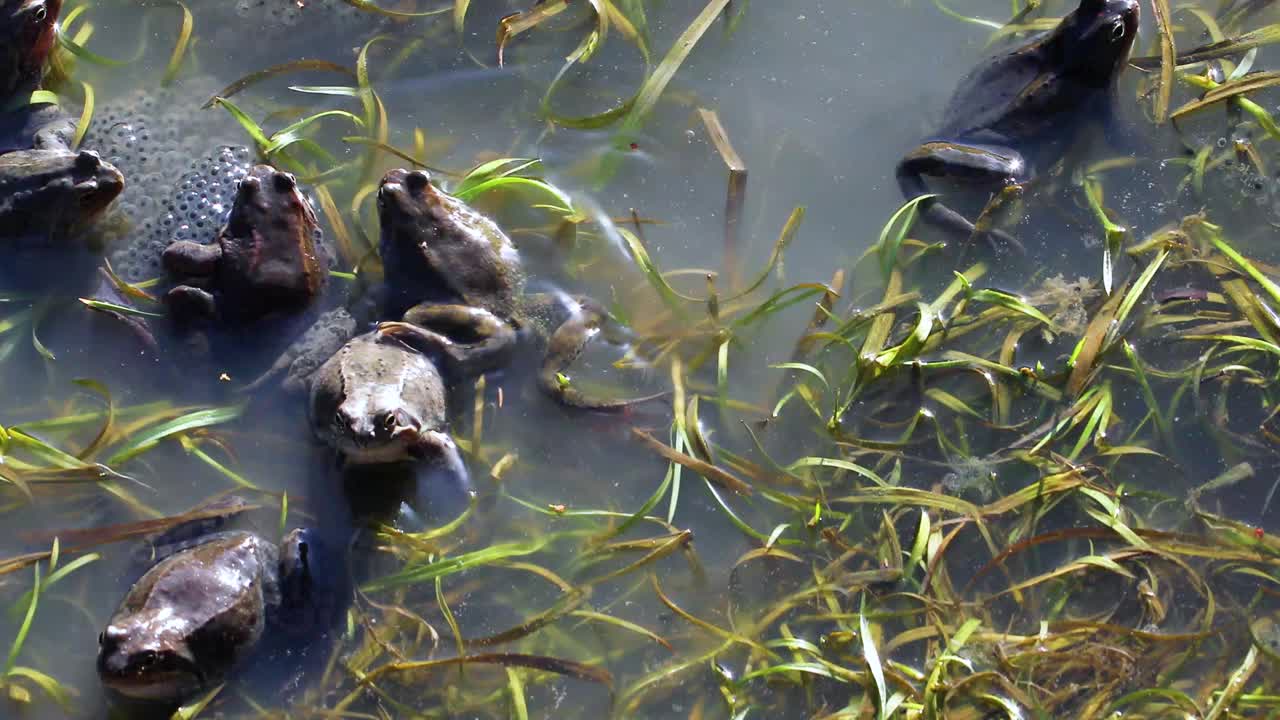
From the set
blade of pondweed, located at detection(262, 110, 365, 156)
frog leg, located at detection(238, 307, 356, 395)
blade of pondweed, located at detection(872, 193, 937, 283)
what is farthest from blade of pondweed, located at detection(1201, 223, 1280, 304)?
blade of pondweed, located at detection(262, 110, 365, 156)

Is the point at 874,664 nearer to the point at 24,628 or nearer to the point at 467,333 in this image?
the point at 467,333

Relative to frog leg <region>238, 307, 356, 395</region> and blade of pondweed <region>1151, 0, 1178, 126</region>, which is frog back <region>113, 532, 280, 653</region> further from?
Result: blade of pondweed <region>1151, 0, 1178, 126</region>

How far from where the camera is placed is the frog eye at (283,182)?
4270 millimetres

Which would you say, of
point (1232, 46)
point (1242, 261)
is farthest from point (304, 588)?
point (1232, 46)

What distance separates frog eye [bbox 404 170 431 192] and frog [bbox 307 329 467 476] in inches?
25.9

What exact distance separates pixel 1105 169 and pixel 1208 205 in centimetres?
49

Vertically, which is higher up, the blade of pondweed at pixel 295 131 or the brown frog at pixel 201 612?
the blade of pondweed at pixel 295 131

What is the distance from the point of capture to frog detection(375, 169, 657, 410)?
13.6 ft

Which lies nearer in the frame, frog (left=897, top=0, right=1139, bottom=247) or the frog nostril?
the frog nostril

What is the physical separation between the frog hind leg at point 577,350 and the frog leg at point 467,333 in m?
0.21

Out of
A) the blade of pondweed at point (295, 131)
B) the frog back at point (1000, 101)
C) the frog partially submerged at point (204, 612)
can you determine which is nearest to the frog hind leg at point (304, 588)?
the frog partially submerged at point (204, 612)

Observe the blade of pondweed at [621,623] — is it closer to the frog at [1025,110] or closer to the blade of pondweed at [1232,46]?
the frog at [1025,110]

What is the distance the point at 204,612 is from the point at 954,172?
12.1 ft

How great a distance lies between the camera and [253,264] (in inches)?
165
